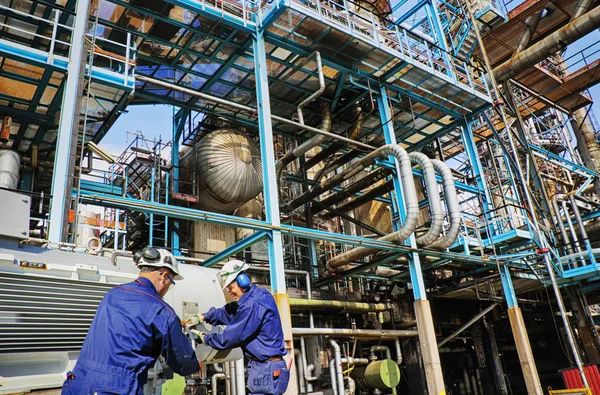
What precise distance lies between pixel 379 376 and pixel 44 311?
34.5 ft

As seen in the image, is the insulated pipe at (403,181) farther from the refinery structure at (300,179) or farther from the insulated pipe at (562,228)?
the insulated pipe at (562,228)

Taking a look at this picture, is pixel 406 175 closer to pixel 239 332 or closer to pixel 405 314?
pixel 405 314

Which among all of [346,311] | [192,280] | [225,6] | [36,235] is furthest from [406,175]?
[36,235]

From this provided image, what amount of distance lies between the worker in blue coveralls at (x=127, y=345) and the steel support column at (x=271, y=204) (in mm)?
6542

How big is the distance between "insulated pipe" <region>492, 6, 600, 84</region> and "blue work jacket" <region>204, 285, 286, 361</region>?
744 inches

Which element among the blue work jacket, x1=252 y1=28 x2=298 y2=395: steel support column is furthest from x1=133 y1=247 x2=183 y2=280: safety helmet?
x1=252 y1=28 x2=298 y2=395: steel support column

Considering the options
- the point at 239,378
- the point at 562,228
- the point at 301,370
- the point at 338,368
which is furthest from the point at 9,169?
the point at 562,228

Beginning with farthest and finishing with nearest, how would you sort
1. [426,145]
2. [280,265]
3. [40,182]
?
[426,145] → [40,182] → [280,265]

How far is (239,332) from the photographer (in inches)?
176

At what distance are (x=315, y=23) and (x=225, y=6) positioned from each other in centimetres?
249

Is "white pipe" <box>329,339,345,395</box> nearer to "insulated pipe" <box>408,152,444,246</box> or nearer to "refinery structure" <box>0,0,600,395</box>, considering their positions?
"refinery structure" <box>0,0,600,395</box>

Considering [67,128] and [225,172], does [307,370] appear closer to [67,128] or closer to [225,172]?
[225,172]

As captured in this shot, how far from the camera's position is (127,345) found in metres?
3.23

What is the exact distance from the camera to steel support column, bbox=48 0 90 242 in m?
7.48
